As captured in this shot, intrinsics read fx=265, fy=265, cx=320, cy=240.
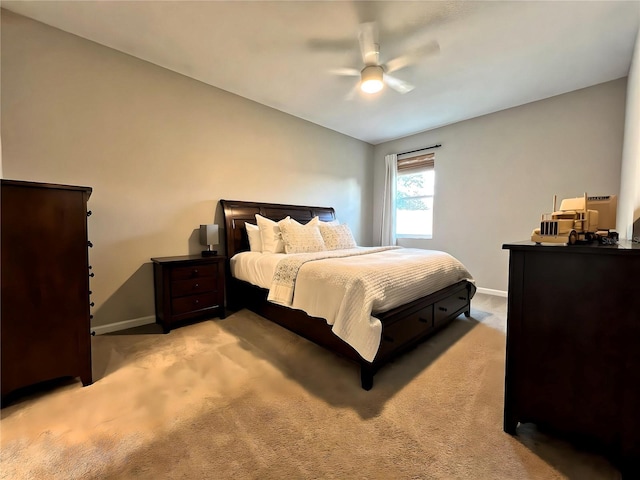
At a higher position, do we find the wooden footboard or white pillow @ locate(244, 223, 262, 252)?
white pillow @ locate(244, 223, 262, 252)

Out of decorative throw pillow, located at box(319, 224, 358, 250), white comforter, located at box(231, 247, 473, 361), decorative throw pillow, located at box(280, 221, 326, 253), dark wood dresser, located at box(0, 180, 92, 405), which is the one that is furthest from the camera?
decorative throw pillow, located at box(319, 224, 358, 250)

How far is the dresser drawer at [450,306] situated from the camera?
2410 millimetres

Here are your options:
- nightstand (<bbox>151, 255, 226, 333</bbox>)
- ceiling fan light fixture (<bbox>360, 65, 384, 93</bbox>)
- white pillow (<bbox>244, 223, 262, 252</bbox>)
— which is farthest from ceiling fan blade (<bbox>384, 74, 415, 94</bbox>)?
nightstand (<bbox>151, 255, 226, 333</bbox>)

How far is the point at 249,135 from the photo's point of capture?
3615mm

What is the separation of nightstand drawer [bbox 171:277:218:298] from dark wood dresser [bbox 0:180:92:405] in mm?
887

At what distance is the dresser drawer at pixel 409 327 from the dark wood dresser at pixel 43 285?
6.62ft

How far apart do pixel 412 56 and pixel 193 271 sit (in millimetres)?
3061

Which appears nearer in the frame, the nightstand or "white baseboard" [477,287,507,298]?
the nightstand

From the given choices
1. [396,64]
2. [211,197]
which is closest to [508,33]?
[396,64]

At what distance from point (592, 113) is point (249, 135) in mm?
4255

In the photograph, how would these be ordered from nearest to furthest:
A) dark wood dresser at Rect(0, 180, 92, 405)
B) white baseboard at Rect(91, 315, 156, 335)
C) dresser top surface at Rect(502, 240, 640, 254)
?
dresser top surface at Rect(502, 240, 640, 254) < dark wood dresser at Rect(0, 180, 92, 405) < white baseboard at Rect(91, 315, 156, 335)

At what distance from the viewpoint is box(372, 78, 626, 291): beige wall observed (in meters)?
3.14

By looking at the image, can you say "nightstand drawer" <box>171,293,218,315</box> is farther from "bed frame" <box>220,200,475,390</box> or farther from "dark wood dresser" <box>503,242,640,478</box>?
"dark wood dresser" <box>503,242,640,478</box>

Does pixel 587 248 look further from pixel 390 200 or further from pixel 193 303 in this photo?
pixel 390 200
